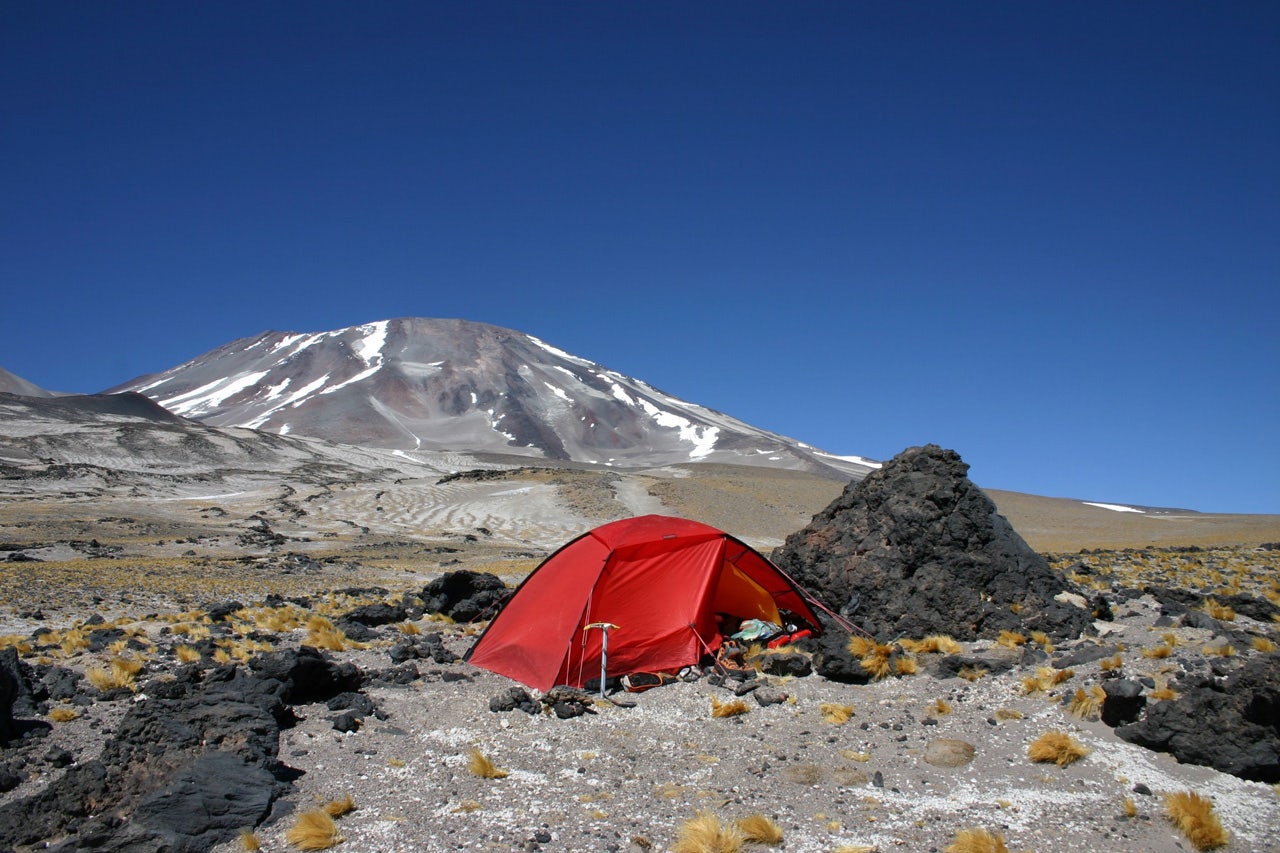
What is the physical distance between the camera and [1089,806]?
5.00m

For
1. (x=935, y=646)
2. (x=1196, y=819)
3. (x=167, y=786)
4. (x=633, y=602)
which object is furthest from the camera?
(x=633, y=602)

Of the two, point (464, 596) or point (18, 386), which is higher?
point (18, 386)

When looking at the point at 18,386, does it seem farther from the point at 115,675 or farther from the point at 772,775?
the point at 772,775

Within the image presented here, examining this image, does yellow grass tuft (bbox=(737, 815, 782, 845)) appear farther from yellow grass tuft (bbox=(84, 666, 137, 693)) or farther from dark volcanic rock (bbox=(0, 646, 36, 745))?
yellow grass tuft (bbox=(84, 666, 137, 693))

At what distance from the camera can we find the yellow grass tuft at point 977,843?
4477 millimetres

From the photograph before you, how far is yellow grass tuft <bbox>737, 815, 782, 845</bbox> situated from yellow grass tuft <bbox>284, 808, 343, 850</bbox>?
2.56 metres

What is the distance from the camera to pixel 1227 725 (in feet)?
17.5

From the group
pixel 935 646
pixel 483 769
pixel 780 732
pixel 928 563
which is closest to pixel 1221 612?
pixel 928 563

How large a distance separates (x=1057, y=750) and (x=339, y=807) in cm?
502

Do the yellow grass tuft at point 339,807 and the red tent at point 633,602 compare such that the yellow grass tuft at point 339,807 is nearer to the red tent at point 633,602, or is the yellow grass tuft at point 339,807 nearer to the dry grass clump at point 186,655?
the red tent at point 633,602

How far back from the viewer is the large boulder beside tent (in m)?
8.74

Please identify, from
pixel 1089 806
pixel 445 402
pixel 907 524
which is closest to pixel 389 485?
pixel 907 524

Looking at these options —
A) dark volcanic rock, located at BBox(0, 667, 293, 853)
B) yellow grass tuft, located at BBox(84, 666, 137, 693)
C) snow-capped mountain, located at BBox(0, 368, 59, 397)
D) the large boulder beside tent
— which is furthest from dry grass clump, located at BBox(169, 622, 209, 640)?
snow-capped mountain, located at BBox(0, 368, 59, 397)

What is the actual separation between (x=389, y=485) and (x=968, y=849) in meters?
53.5
